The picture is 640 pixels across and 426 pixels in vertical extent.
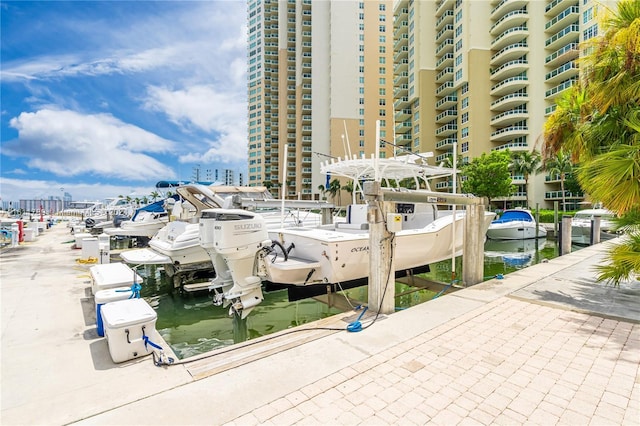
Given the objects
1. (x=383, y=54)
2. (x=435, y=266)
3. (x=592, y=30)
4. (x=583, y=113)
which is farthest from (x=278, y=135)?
(x=583, y=113)

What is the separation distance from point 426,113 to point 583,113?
4742cm

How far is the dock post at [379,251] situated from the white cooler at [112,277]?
3.89 metres

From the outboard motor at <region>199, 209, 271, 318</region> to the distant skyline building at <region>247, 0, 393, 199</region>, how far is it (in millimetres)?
48877

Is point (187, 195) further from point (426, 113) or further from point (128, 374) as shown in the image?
point (426, 113)

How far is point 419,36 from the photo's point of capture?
51.3 metres

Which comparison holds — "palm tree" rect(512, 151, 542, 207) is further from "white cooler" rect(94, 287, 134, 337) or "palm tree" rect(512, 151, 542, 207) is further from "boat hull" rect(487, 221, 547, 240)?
"white cooler" rect(94, 287, 134, 337)

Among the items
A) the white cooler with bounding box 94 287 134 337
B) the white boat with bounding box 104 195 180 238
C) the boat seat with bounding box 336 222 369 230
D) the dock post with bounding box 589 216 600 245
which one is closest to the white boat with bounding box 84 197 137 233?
the white boat with bounding box 104 195 180 238

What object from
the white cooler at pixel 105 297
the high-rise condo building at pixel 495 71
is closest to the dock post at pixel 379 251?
the white cooler at pixel 105 297

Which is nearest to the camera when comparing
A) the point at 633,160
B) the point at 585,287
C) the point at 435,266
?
the point at 633,160

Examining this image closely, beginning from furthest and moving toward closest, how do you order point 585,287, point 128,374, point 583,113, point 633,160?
point 585,287 → point 583,113 → point 633,160 → point 128,374

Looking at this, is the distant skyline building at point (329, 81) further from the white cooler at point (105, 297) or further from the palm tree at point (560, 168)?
the white cooler at point (105, 297)

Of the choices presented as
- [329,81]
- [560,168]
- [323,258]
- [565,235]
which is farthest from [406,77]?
[323,258]

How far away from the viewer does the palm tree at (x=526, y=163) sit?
36781 millimetres

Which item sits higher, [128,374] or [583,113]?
[583,113]
